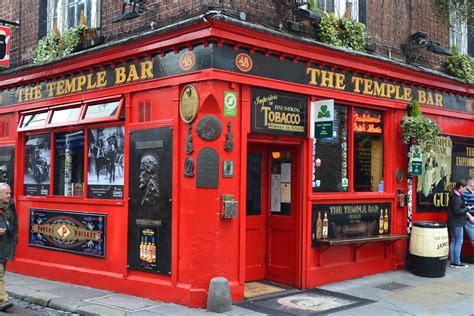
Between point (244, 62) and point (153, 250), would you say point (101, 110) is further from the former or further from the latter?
point (244, 62)

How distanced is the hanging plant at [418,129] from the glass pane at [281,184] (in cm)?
265

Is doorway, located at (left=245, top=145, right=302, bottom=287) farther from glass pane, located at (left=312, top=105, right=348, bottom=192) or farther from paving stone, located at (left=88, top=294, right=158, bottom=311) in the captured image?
paving stone, located at (left=88, top=294, right=158, bottom=311)

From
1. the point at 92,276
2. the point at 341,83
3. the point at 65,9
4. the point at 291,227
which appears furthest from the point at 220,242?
the point at 65,9

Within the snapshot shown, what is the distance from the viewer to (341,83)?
31.8ft

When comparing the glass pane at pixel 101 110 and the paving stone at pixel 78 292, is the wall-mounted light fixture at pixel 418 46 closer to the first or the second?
the glass pane at pixel 101 110

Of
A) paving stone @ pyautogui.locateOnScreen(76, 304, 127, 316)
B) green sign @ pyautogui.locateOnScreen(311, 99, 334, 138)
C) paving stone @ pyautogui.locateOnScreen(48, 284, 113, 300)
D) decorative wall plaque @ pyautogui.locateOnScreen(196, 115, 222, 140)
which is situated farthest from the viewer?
green sign @ pyautogui.locateOnScreen(311, 99, 334, 138)

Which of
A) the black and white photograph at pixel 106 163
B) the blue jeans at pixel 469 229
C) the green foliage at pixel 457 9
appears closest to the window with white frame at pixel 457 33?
the green foliage at pixel 457 9

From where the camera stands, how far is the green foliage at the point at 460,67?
40.3ft

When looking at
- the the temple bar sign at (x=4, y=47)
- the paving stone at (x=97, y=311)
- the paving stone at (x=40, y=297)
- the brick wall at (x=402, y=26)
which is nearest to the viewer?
the paving stone at (x=97, y=311)

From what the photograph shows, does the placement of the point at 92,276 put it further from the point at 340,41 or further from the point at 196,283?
the point at 340,41

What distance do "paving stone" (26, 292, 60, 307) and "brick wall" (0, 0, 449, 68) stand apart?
4.50 metres

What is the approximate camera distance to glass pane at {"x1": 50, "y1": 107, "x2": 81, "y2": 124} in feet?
32.9

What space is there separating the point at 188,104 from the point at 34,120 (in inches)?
178

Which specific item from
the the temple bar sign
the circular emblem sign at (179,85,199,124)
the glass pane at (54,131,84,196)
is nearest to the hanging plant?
the circular emblem sign at (179,85,199,124)
